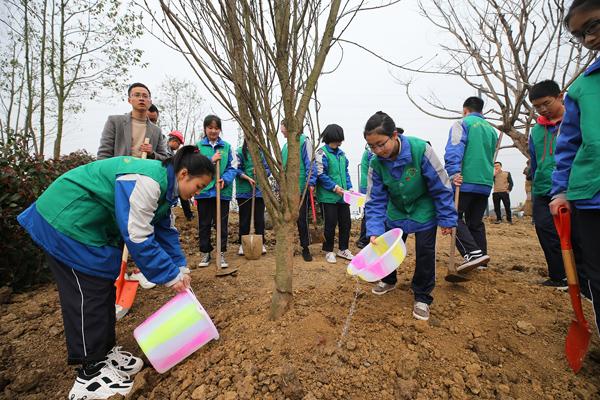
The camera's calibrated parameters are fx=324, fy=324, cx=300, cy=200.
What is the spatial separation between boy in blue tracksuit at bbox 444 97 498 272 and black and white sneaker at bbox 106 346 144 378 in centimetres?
288

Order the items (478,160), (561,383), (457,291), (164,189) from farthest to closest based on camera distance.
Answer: (478,160), (457,291), (164,189), (561,383)

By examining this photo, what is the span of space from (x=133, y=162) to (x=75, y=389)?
4.12 ft

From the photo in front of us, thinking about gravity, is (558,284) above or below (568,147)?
below

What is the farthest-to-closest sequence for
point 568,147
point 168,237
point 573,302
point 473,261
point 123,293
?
1. point 473,261
2. point 123,293
3. point 168,237
4. point 573,302
5. point 568,147

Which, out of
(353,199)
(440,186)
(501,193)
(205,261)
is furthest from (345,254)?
(501,193)

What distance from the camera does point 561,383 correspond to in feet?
5.50

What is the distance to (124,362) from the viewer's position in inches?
77.1

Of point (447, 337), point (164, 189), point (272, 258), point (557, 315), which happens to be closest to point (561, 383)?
point (447, 337)

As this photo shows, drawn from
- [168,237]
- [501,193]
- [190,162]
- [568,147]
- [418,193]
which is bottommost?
[501,193]

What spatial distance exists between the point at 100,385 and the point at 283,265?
1177 millimetres

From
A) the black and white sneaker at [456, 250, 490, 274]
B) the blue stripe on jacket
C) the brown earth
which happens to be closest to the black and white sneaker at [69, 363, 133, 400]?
the brown earth

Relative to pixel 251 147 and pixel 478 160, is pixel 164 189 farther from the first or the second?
pixel 478 160

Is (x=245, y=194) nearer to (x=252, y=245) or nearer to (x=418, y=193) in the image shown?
(x=252, y=245)

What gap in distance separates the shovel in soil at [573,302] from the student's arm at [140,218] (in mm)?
2144
